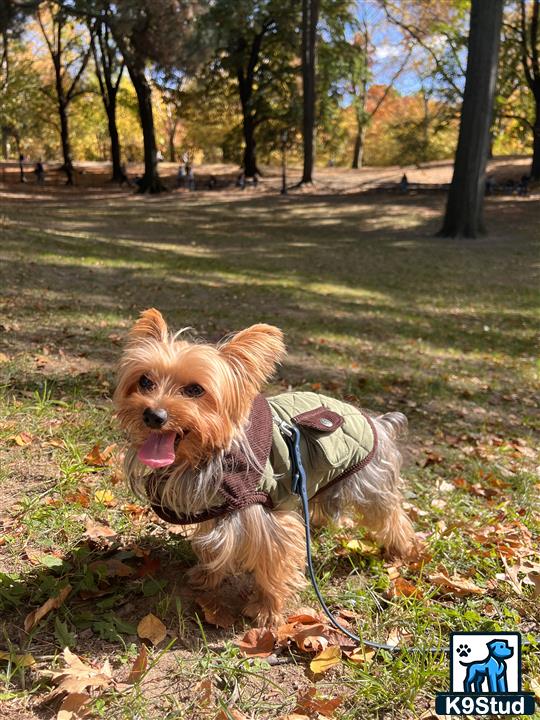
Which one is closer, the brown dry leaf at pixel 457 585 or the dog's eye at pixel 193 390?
the dog's eye at pixel 193 390

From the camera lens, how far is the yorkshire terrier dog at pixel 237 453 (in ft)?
7.64

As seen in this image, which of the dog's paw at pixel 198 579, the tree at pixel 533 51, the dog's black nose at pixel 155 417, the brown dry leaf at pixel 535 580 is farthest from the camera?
the tree at pixel 533 51

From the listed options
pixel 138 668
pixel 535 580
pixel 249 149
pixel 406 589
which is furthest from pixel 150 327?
pixel 249 149

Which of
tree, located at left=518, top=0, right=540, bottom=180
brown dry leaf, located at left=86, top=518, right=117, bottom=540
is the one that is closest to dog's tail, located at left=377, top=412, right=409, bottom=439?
brown dry leaf, located at left=86, top=518, right=117, bottom=540

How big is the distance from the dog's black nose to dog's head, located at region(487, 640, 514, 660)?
1827mm

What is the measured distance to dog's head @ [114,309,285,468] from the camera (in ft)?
7.52

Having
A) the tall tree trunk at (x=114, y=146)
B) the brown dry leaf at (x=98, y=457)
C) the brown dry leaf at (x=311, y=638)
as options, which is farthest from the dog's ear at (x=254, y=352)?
the tall tree trunk at (x=114, y=146)

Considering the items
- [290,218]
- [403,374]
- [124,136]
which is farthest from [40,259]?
[124,136]

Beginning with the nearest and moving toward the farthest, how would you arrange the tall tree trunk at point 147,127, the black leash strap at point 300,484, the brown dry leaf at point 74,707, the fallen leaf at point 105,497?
the brown dry leaf at point 74,707 → the black leash strap at point 300,484 → the fallen leaf at point 105,497 → the tall tree trunk at point 147,127

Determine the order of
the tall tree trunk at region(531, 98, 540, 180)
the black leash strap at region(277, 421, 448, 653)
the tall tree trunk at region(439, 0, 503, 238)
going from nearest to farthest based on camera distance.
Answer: the black leash strap at region(277, 421, 448, 653) < the tall tree trunk at region(439, 0, 503, 238) < the tall tree trunk at region(531, 98, 540, 180)

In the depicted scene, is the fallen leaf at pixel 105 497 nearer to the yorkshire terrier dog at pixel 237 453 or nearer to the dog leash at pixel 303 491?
the yorkshire terrier dog at pixel 237 453

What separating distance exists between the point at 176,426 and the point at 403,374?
541cm

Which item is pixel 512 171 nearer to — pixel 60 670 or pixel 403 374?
pixel 403 374

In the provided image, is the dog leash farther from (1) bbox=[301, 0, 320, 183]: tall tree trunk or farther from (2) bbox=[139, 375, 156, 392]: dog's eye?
(1) bbox=[301, 0, 320, 183]: tall tree trunk
